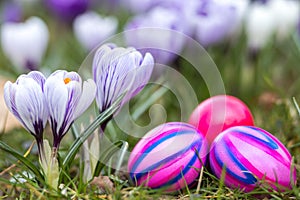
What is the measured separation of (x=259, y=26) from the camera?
7.39 feet

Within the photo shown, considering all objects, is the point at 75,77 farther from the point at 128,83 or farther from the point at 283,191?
the point at 283,191

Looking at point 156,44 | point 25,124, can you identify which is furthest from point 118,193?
point 156,44

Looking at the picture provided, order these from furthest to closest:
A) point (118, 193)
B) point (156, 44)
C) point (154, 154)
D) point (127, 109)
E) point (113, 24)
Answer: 1. point (113, 24)
2. point (156, 44)
3. point (127, 109)
4. point (154, 154)
5. point (118, 193)

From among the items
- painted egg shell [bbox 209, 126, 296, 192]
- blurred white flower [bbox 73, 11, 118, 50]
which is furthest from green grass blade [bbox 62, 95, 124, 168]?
blurred white flower [bbox 73, 11, 118, 50]

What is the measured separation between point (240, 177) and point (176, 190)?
157mm

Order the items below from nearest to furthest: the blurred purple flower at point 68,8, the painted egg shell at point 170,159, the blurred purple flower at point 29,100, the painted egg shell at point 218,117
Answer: the blurred purple flower at point 29,100
the painted egg shell at point 170,159
the painted egg shell at point 218,117
the blurred purple flower at point 68,8

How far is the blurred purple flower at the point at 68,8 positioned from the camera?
3.02m

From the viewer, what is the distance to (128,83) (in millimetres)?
1310

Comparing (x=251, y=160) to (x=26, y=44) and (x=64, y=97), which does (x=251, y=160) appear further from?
(x=26, y=44)

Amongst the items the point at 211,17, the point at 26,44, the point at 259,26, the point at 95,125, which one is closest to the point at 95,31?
the point at 26,44

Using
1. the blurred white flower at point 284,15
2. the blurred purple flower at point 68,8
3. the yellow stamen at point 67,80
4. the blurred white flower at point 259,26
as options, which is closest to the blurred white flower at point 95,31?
the blurred white flower at point 259,26

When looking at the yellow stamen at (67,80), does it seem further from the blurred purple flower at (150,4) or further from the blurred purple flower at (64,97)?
the blurred purple flower at (150,4)

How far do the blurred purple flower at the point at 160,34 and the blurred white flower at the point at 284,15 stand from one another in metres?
0.47

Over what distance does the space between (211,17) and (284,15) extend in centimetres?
45
